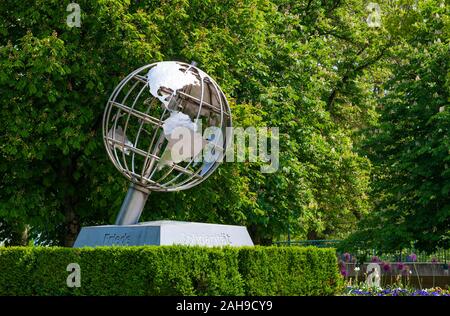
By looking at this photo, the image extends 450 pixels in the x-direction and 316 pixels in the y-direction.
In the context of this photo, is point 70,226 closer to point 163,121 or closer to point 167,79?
point 163,121

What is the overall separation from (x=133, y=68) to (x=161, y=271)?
8.72 metres

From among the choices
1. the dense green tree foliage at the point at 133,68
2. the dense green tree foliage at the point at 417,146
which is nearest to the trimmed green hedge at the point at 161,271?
the dense green tree foliage at the point at 133,68

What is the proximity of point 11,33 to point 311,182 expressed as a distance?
469 inches

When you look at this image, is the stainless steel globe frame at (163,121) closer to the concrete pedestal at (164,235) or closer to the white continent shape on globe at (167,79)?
the white continent shape on globe at (167,79)

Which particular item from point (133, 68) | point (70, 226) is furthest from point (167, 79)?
point (70, 226)

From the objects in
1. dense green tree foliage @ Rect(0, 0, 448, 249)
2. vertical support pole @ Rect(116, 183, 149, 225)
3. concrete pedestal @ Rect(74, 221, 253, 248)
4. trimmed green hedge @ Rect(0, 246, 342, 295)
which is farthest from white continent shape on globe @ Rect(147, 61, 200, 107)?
dense green tree foliage @ Rect(0, 0, 448, 249)

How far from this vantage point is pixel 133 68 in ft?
67.5

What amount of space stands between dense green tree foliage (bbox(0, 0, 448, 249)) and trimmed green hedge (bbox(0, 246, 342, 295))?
5.30 meters

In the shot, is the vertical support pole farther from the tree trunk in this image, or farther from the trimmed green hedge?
the tree trunk

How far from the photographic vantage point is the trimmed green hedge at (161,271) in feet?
42.4

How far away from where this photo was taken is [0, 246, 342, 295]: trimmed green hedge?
12938mm

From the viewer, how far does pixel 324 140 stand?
92.5 feet

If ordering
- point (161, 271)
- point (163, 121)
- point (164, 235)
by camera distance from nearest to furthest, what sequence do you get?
point (161, 271) → point (164, 235) → point (163, 121)
